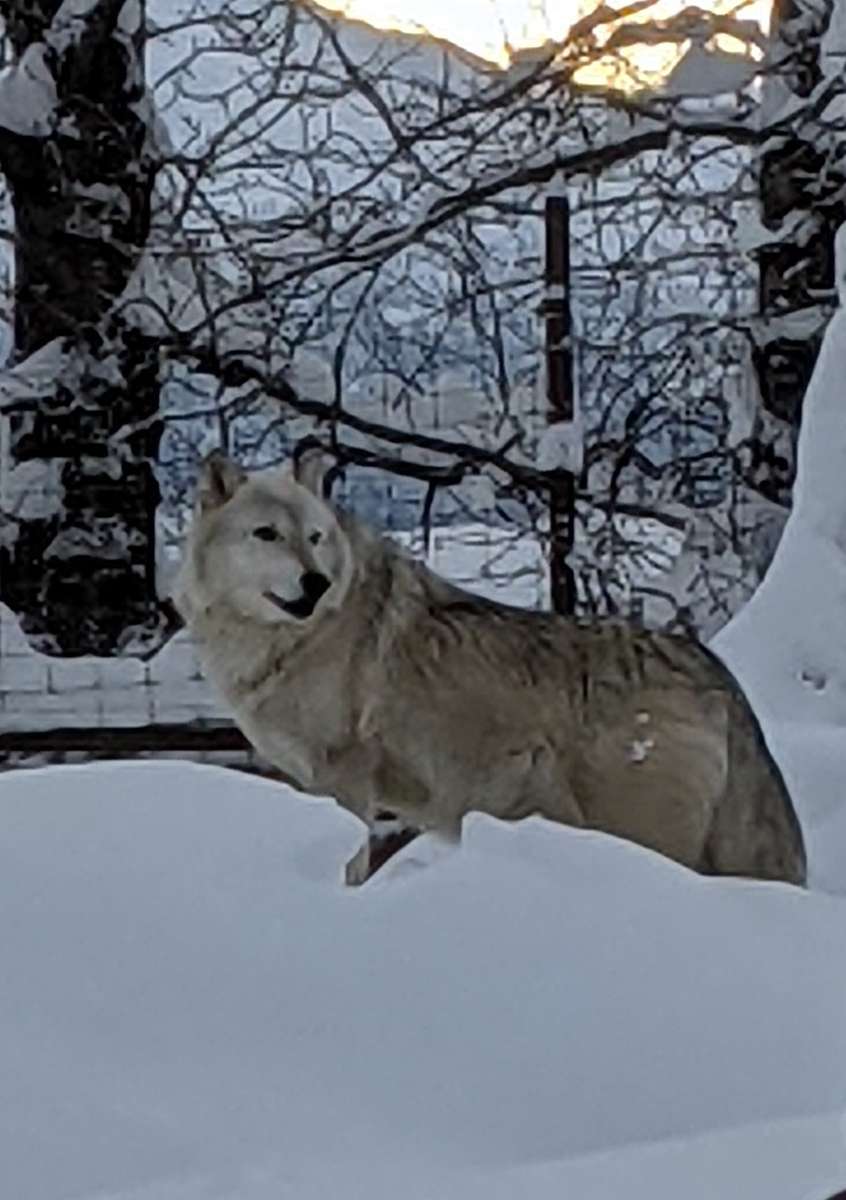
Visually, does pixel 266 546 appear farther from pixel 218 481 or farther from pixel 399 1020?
pixel 399 1020

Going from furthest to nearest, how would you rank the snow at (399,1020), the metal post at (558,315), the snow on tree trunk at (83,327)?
the snow on tree trunk at (83,327), the metal post at (558,315), the snow at (399,1020)

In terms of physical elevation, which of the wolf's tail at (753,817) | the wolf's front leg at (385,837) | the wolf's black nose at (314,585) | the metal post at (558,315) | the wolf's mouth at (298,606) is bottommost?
the wolf's front leg at (385,837)

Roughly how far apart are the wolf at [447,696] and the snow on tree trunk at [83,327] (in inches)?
152

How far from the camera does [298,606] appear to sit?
190 inches

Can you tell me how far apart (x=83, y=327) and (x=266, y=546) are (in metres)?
4.28

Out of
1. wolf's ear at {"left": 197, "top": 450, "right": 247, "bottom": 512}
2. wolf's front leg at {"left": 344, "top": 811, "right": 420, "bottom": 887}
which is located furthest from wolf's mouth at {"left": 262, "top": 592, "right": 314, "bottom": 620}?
wolf's front leg at {"left": 344, "top": 811, "right": 420, "bottom": 887}

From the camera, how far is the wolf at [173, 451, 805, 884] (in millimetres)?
4543

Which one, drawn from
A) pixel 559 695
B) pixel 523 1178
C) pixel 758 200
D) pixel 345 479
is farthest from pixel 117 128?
pixel 523 1178

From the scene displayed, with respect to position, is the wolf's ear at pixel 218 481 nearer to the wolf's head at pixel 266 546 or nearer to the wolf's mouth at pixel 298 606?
the wolf's head at pixel 266 546

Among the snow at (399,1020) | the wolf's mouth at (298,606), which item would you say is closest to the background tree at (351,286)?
the wolf's mouth at (298,606)

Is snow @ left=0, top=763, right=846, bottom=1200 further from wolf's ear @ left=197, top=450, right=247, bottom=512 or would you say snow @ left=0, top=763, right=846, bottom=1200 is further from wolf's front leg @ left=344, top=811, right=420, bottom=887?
wolf's ear @ left=197, top=450, right=247, bottom=512

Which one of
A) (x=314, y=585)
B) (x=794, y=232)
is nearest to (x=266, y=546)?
(x=314, y=585)

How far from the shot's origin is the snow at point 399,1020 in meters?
1.99

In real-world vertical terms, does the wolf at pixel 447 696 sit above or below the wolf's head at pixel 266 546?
below
